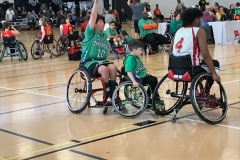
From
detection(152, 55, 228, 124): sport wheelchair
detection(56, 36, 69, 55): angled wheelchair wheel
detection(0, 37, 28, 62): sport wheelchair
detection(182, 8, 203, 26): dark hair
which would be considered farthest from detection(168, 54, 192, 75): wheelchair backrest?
detection(56, 36, 69, 55): angled wheelchair wheel

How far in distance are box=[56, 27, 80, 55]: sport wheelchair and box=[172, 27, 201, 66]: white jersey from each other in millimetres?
7157

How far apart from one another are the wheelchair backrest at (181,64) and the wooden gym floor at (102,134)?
50 cm

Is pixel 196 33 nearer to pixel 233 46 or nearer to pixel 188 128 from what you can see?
pixel 188 128

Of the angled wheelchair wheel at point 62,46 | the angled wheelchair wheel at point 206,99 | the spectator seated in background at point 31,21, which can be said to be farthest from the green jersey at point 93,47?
the spectator seated in background at point 31,21

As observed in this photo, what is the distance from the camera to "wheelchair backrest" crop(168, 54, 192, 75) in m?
4.09

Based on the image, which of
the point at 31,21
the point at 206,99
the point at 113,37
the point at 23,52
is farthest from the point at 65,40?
the point at 31,21

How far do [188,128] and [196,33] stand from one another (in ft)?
2.92

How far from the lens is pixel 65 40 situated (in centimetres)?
1130

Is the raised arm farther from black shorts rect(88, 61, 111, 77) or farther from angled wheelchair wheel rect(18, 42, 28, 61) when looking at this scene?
angled wheelchair wheel rect(18, 42, 28, 61)

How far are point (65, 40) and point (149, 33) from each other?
224 centimetres

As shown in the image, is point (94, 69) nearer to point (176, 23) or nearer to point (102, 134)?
point (102, 134)

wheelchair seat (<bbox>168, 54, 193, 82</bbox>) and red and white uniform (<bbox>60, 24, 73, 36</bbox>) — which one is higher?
red and white uniform (<bbox>60, 24, 73, 36</bbox>)

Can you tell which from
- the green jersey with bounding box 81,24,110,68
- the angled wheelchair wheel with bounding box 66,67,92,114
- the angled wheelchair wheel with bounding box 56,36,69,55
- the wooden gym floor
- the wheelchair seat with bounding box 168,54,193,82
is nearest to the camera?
the wooden gym floor

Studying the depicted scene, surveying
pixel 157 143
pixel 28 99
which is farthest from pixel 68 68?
pixel 157 143
